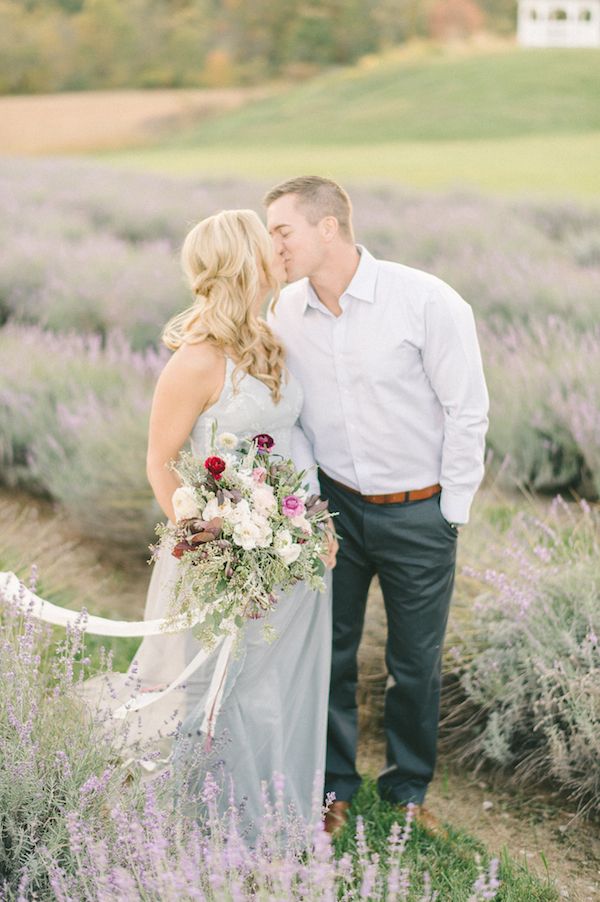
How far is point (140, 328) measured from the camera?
22.0ft

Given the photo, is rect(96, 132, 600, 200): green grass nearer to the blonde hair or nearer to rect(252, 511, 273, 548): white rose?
the blonde hair

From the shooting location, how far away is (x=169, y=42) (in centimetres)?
908

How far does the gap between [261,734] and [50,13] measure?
8419 mm

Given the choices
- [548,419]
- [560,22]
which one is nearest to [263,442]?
[548,419]

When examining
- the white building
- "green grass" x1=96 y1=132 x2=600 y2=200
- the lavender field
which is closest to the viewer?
the lavender field

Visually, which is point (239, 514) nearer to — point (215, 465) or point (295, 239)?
point (215, 465)

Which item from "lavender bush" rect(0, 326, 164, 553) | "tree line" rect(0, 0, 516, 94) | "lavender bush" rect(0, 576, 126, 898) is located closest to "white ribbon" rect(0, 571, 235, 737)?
"lavender bush" rect(0, 576, 126, 898)

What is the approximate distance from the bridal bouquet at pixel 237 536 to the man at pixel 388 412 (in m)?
0.35

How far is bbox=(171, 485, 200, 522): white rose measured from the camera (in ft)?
7.73

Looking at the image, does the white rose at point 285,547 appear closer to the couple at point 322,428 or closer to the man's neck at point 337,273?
the couple at point 322,428

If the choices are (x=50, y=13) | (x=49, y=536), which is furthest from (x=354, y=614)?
(x=50, y=13)

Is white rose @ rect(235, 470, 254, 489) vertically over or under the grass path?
over

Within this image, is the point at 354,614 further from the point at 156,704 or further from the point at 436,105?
the point at 436,105

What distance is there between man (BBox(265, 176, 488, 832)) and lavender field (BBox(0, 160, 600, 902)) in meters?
0.34
